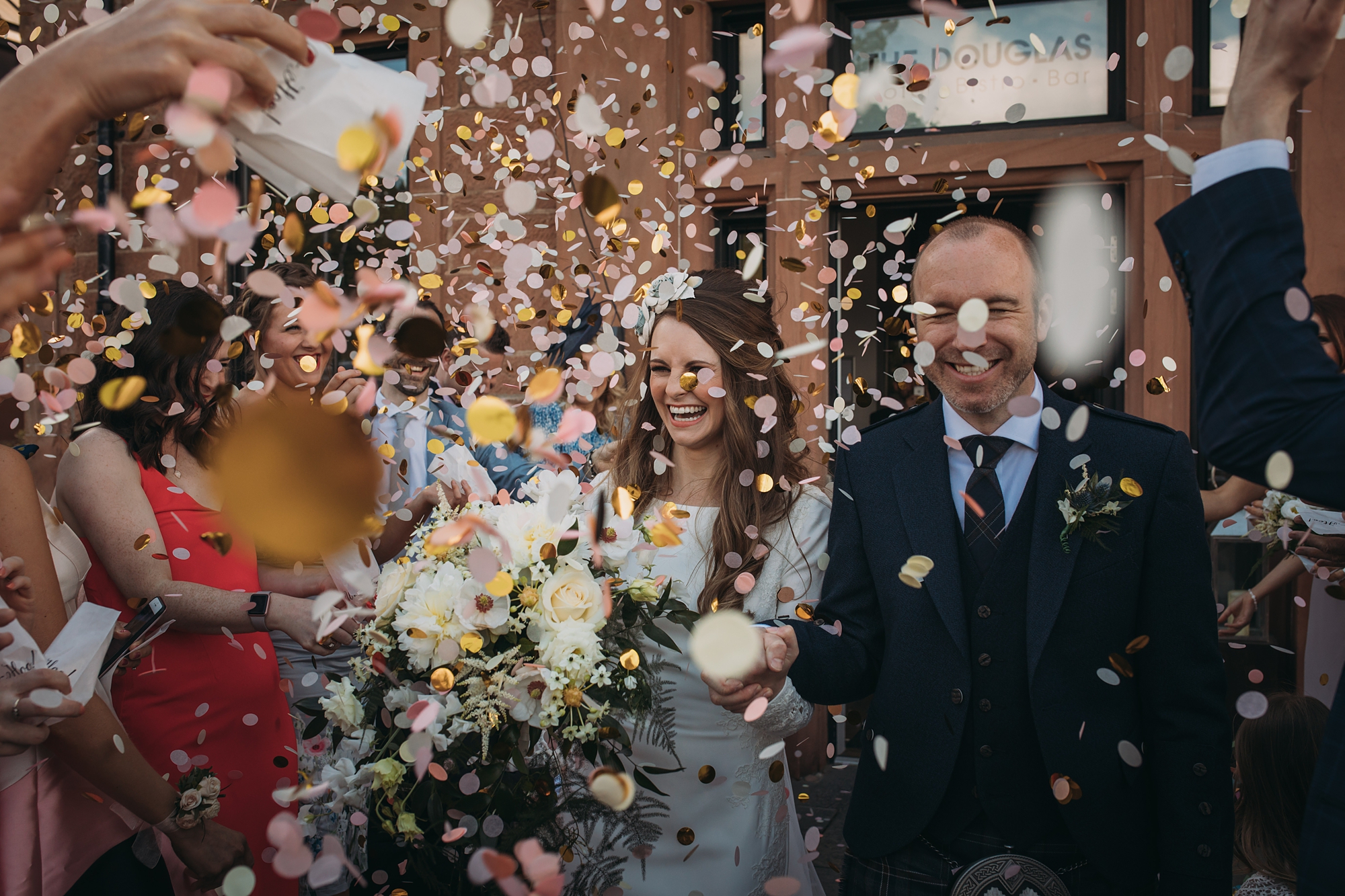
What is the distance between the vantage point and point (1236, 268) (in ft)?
3.56

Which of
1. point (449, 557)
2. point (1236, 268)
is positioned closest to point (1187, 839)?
point (1236, 268)

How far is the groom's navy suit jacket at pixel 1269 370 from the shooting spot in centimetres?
104

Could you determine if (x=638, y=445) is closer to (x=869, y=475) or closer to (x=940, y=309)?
(x=869, y=475)

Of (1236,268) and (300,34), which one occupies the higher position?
(300,34)

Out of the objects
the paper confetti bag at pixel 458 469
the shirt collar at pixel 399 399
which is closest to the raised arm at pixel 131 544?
the paper confetti bag at pixel 458 469

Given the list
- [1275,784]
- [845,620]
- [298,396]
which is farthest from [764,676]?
[298,396]

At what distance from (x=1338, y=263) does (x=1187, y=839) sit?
3.07m

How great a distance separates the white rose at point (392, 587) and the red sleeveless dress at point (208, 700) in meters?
0.92

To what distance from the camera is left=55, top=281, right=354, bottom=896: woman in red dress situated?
2.24 meters

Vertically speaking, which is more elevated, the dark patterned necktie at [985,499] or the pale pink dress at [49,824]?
the dark patterned necktie at [985,499]

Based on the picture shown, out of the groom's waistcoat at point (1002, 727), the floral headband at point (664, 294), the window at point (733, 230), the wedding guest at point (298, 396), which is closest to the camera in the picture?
the groom's waistcoat at point (1002, 727)

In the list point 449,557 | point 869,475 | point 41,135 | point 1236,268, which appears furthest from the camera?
point 869,475

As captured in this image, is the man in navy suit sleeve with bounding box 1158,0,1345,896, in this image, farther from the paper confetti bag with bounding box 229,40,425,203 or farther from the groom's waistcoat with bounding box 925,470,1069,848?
the paper confetti bag with bounding box 229,40,425,203

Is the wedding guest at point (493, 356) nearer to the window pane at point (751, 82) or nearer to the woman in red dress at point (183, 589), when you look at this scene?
the woman in red dress at point (183, 589)
